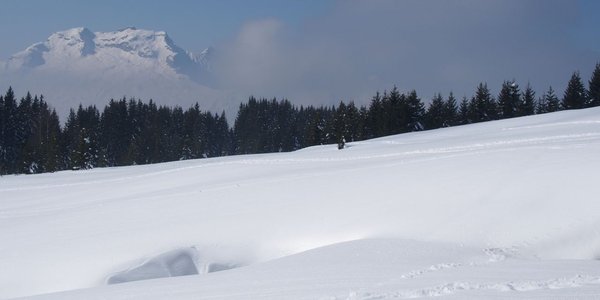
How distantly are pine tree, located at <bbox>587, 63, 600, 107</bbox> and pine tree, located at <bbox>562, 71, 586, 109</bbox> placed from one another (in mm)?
680

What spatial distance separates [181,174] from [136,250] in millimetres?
10395

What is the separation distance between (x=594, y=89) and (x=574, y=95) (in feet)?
6.43

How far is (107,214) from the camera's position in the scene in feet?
46.6

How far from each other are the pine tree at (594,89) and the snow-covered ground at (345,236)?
144 feet

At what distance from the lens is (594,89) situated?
52281 millimetres

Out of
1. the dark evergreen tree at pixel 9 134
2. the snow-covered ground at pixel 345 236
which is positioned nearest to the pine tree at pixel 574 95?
the snow-covered ground at pixel 345 236

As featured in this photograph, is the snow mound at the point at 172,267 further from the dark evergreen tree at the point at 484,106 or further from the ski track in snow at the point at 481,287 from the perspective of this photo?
the dark evergreen tree at the point at 484,106

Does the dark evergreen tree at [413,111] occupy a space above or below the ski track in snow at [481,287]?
above

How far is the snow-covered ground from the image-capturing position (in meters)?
7.04

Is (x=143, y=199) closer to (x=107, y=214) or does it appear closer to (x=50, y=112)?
(x=107, y=214)

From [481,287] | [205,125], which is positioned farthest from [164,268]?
[205,125]

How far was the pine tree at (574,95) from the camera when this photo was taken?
175ft

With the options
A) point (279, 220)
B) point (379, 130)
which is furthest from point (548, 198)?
point (379, 130)

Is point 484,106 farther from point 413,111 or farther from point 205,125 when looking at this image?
point 205,125
